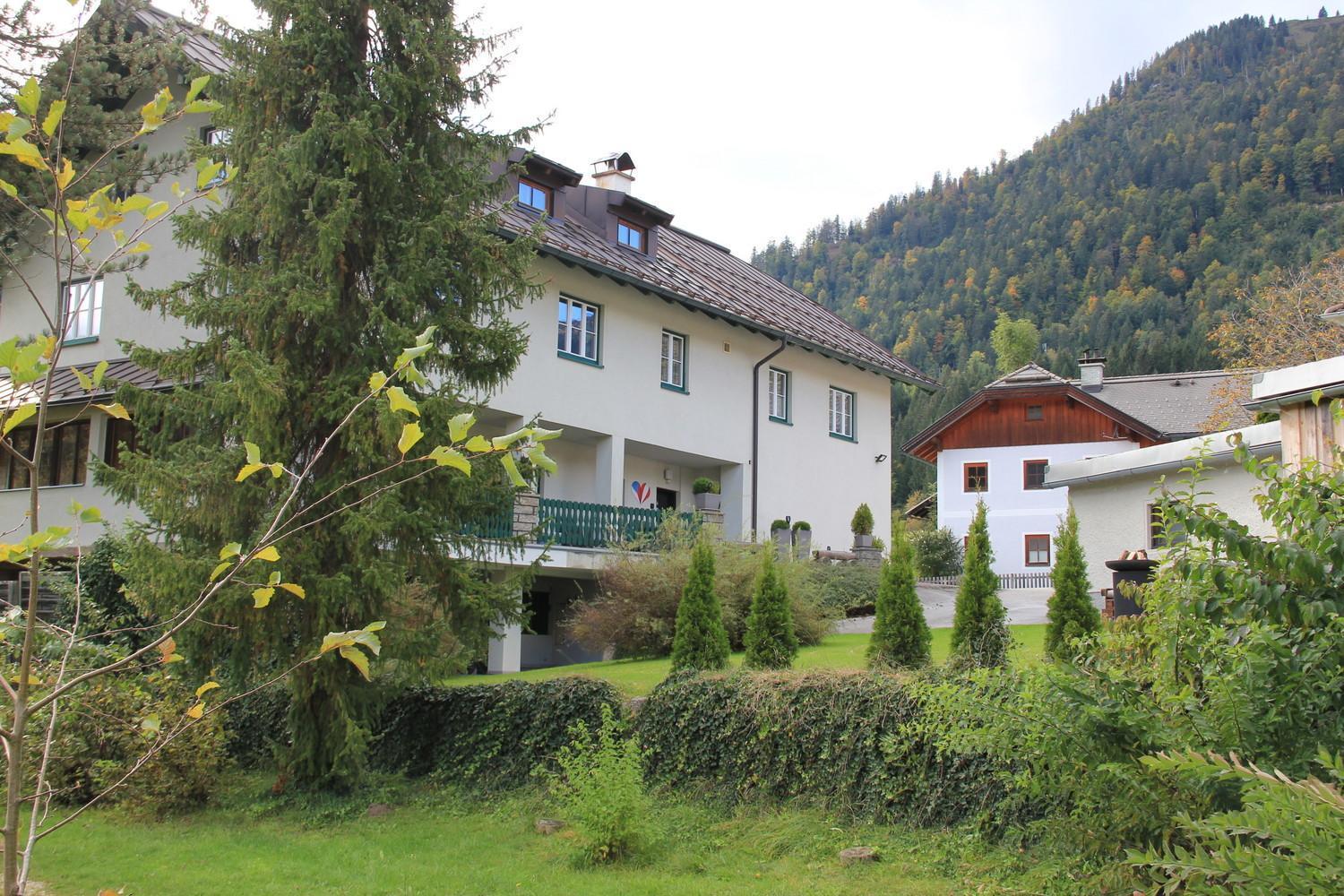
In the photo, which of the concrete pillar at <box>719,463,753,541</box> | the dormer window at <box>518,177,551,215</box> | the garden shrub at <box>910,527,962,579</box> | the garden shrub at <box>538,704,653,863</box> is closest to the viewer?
the garden shrub at <box>538,704,653,863</box>

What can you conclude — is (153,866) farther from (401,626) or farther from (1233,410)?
(1233,410)

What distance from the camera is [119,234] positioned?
2709mm

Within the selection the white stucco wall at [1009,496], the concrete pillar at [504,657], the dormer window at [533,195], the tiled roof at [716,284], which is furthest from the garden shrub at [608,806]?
the white stucco wall at [1009,496]

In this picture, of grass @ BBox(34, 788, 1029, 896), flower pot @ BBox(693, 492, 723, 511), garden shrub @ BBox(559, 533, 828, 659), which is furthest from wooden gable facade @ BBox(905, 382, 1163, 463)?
grass @ BBox(34, 788, 1029, 896)

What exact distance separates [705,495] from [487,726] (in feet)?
44.5

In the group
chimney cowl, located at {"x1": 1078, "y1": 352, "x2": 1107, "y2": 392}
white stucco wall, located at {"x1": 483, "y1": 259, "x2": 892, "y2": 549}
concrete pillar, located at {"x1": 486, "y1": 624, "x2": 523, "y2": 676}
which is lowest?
concrete pillar, located at {"x1": 486, "y1": 624, "x2": 523, "y2": 676}

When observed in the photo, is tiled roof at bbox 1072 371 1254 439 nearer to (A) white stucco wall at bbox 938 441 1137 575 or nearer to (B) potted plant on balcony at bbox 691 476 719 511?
(A) white stucco wall at bbox 938 441 1137 575

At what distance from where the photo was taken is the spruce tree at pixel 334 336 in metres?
10.9

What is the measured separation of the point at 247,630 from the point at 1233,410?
94.0 ft

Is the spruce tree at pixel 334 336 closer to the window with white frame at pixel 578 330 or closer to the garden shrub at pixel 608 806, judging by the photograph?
the garden shrub at pixel 608 806

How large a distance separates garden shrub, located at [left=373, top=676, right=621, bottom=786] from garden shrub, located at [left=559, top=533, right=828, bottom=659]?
5276 millimetres

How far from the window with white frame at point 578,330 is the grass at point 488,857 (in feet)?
42.7

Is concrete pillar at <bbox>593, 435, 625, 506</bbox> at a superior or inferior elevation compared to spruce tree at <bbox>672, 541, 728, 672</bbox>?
superior

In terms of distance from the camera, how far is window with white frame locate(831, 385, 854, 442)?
29688 mm
